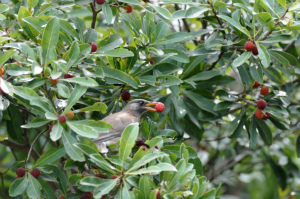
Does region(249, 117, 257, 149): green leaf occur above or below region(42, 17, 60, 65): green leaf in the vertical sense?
below

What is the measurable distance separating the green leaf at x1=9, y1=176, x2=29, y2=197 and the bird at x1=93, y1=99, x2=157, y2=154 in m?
0.47

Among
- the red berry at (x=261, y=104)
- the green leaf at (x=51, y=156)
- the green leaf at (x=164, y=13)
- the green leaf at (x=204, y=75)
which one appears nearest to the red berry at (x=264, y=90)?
the red berry at (x=261, y=104)

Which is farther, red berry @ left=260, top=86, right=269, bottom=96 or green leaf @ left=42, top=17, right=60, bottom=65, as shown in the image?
red berry @ left=260, top=86, right=269, bottom=96

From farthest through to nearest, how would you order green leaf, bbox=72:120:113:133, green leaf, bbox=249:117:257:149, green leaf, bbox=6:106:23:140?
green leaf, bbox=249:117:257:149 < green leaf, bbox=6:106:23:140 < green leaf, bbox=72:120:113:133

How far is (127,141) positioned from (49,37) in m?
0.77

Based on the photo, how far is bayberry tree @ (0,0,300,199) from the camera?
2383 millimetres

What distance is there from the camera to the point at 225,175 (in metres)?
5.18

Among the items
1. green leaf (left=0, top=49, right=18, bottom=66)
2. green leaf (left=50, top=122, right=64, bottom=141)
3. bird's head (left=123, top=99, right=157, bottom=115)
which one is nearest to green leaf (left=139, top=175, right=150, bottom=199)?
green leaf (left=50, top=122, right=64, bottom=141)

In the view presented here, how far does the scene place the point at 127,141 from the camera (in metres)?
2.35

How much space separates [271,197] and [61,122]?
465 cm

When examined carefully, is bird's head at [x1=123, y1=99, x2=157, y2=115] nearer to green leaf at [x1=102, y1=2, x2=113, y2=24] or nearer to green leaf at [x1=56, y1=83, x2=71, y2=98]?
green leaf at [x1=102, y1=2, x2=113, y2=24]

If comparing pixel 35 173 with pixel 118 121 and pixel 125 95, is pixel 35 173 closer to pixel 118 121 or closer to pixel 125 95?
pixel 118 121

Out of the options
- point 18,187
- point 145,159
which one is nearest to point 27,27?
point 18,187

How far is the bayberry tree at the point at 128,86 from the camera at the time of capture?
2383 millimetres
